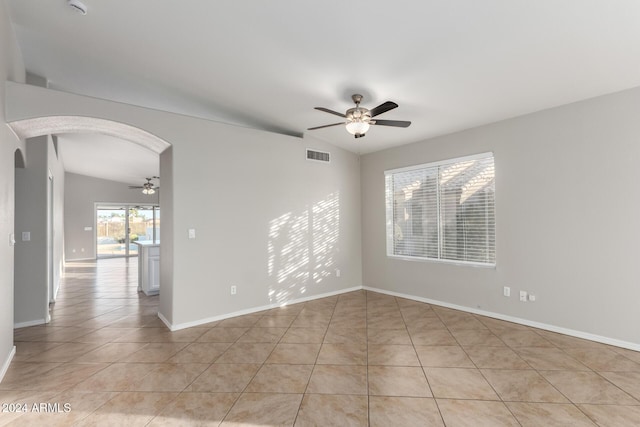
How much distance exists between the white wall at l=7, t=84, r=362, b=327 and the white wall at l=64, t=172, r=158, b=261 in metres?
8.81

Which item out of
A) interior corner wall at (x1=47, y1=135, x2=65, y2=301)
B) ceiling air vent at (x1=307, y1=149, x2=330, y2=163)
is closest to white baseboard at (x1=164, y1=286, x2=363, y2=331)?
ceiling air vent at (x1=307, y1=149, x2=330, y2=163)

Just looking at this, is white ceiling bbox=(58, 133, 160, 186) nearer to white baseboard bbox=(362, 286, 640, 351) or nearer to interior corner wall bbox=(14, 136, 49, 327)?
interior corner wall bbox=(14, 136, 49, 327)

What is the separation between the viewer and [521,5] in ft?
7.11

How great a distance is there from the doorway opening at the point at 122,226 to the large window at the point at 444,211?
9.10 metres

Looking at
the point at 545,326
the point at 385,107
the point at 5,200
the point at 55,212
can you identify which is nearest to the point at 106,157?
the point at 55,212

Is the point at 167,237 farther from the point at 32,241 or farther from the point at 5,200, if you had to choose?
the point at 32,241

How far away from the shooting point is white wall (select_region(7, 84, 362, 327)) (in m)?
3.87

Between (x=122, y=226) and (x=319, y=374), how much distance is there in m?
11.9

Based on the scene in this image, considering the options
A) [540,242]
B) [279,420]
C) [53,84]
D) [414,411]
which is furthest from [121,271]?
[540,242]

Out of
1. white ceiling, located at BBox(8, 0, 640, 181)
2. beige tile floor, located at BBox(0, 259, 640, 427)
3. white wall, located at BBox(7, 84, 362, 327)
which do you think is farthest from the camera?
white wall, located at BBox(7, 84, 362, 327)

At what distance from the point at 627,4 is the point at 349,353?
141 inches

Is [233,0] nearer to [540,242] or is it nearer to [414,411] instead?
[414,411]

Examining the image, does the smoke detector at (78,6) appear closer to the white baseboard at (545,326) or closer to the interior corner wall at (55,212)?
the interior corner wall at (55,212)

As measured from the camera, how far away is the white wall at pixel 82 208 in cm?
1045
